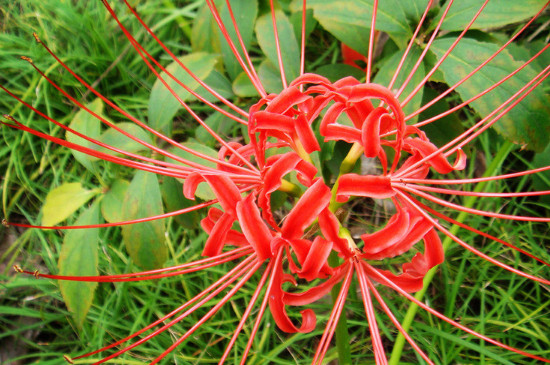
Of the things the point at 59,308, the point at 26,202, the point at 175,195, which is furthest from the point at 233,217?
the point at 26,202

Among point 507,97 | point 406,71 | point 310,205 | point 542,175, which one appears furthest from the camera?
point 542,175

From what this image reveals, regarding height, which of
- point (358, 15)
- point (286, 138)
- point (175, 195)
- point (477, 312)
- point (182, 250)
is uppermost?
point (358, 15)

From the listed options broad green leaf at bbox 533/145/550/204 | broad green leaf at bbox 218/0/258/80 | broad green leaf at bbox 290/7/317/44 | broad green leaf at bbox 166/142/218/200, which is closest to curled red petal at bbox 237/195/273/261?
broad green leaf at bbox 166/142/218/200

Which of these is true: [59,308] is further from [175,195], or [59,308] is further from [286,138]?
[286,138]

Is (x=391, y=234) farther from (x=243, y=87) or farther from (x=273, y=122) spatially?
(x=243, y=87)

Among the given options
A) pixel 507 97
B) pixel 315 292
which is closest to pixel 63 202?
pixel 315 292

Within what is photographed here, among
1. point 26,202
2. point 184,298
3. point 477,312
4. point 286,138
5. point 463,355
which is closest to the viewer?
point 286,138

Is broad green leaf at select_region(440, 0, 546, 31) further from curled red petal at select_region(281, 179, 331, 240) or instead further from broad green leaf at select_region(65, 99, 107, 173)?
broad green leaf at select_region(65, 99, 107, 173)

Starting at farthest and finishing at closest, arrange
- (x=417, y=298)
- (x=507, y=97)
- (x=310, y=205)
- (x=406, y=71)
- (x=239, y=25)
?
1. (x=239, y=25)
2. (x=417, y=298)
3. (x=406, y=71)
4. (x=507, y=97)
5. (x=310, y=205)
